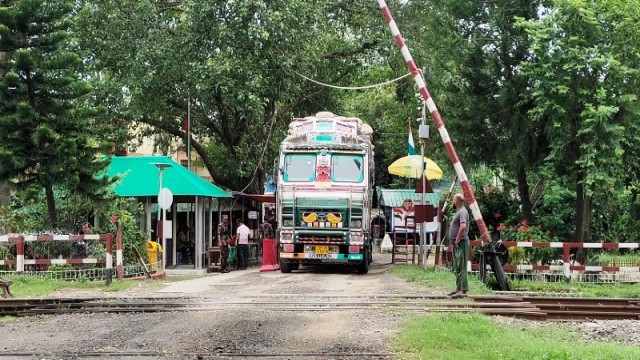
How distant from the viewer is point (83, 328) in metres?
10.6

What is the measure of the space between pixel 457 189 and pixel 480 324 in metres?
24.2

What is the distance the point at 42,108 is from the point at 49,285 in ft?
16.4

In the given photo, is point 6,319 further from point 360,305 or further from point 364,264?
point 364,264

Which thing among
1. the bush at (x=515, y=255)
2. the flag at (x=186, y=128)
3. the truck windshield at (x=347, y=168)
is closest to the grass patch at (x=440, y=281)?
the bush at (x=515, y=255)

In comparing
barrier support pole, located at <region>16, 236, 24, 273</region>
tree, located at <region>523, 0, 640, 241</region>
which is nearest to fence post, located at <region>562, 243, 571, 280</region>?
tree, located at <region>523, 0, 640, 241</region>

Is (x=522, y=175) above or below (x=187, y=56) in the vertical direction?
below

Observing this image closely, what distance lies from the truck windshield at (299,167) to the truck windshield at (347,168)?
23.9 inches

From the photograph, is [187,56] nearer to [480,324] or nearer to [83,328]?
[83,328]

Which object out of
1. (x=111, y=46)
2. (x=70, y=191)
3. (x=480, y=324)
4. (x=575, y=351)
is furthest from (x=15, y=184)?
(x=575, y=351)

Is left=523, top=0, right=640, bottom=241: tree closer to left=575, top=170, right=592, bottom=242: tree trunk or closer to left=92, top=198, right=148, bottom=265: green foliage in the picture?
left=575, top=170, right=592, bottom=242: tree trunk

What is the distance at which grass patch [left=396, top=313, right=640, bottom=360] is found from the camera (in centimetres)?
814

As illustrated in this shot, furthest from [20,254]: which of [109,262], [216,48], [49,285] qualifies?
[216,48]

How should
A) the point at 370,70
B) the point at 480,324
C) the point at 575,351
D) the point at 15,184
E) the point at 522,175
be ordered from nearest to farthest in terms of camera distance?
the point at 575,351 < the point at 480,324 < the point at 15,184 < the point at 522,175 < the point at 370,70

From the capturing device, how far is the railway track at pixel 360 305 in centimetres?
1208
